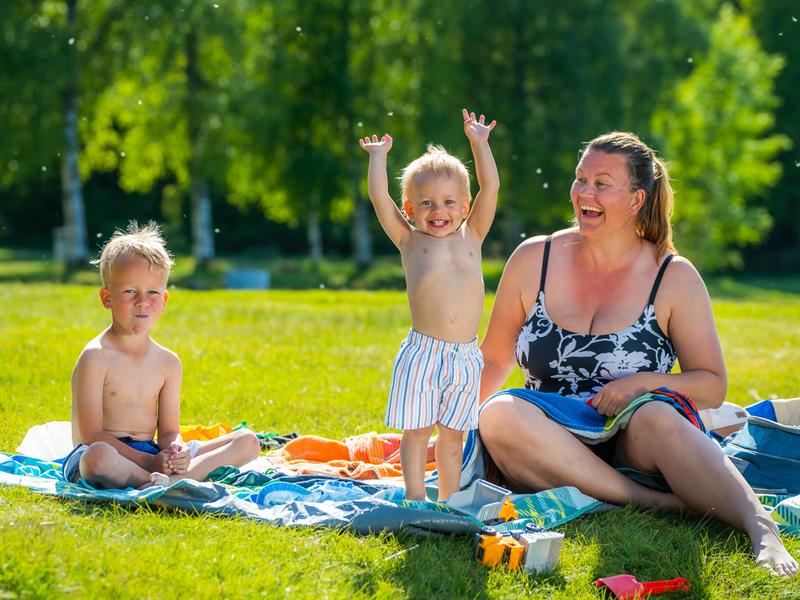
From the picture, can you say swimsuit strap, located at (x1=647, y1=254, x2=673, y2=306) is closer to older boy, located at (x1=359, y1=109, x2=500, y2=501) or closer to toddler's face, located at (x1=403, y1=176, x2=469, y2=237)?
older boy, located at (x1=359, y1=109, x2=500, y2=501)

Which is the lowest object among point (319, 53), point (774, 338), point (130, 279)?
point (774, 338)

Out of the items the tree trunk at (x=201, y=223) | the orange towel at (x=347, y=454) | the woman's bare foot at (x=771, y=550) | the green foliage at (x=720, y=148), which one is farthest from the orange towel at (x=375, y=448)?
the green foliage at (x=720, y=148)

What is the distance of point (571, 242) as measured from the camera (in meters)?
4.73

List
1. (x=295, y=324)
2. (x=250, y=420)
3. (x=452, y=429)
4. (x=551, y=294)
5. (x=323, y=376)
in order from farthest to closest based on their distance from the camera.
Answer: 1. (x=295, y=324)
2. (x=323, y=376)
3. (x=250, y=420)
4. (x=551, y=294)
5. (x=452, y=429)

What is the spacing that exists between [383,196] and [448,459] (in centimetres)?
109

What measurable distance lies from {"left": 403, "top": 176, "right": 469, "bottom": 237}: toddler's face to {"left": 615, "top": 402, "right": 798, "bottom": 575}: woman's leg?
3.45 feet

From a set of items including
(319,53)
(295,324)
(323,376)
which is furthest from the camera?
(319,53)

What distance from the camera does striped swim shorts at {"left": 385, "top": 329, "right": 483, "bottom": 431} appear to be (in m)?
4.07

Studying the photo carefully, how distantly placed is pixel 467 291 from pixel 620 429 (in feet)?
2.74

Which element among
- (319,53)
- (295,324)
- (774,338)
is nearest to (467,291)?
(295,324)

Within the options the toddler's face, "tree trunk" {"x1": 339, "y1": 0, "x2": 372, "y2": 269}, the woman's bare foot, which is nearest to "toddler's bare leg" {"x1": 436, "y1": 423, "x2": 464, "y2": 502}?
the toddler's face

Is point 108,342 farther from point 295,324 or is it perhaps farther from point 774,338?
point 774,338

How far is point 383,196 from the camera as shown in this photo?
4.09 m

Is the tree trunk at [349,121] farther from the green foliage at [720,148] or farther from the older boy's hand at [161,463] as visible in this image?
the older boy's hand at [161,463]
